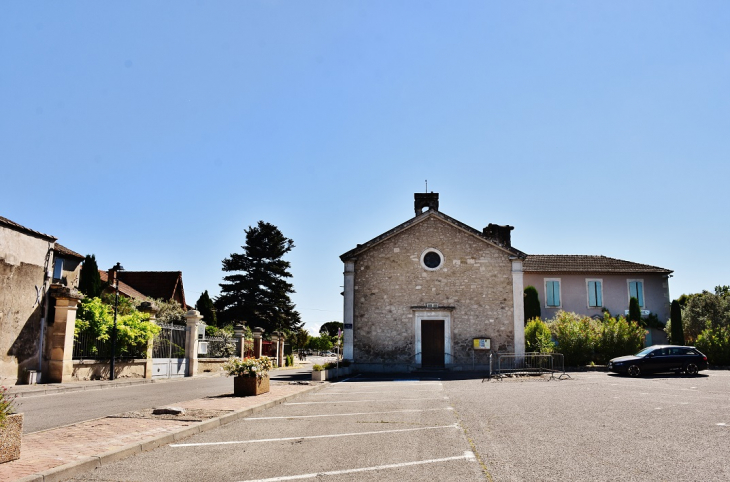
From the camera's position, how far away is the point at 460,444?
24.7 ft

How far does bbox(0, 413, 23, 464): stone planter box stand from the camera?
19.5 ft

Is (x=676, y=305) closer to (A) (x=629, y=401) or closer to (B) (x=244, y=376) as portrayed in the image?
(A) (x=629, y=401)

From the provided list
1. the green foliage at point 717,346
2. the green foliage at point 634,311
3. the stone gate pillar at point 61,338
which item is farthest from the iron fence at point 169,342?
the green foliage at point 634,311

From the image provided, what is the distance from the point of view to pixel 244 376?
1390 centimetres

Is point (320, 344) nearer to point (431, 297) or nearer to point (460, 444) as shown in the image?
point (431, 297)

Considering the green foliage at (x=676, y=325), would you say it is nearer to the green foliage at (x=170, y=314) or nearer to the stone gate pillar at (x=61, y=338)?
the green foliage at (x=170, y=314)

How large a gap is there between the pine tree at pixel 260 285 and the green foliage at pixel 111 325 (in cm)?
2709

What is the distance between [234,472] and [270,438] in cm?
218

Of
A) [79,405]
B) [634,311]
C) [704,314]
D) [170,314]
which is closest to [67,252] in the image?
[170,314]

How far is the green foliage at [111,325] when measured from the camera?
20.6m

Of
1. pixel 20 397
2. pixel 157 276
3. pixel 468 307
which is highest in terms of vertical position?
pixel 157 276

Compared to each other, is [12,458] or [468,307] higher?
[468,307]

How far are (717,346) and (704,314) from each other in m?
8.71

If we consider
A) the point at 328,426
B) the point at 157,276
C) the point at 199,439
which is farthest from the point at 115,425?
the point at 157,276
